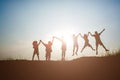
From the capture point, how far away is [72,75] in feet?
66.3

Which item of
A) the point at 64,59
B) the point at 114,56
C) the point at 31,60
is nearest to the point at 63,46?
the point at 64,59

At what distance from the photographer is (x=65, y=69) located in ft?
69.3

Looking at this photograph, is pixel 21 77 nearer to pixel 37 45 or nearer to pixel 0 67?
pixel 0 67

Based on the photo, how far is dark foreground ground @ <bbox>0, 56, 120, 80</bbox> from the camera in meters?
19.9

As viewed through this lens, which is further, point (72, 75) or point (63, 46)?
point (63, 46)

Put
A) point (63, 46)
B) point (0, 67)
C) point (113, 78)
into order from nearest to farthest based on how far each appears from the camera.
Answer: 1. point (113, 78)
2. point (0, 67)
3. point (63, 46)

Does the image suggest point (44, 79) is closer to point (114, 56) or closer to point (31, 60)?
point (31, 60)

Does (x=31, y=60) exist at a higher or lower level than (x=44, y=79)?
higher

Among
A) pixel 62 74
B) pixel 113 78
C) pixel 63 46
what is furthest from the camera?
pixel 63 46

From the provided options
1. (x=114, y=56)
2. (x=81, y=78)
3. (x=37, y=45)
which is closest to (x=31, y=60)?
(x=37, y=45)

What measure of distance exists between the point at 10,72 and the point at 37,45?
4.20 meters

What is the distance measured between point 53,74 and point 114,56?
5.13 metres

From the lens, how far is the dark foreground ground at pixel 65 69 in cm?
1988

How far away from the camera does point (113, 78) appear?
19.0 meters
